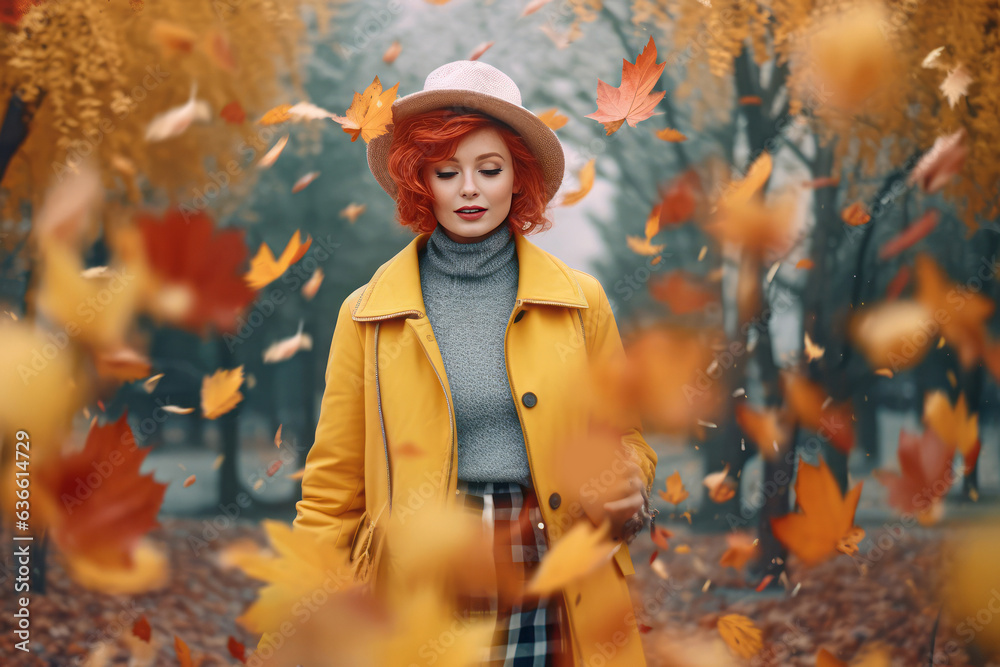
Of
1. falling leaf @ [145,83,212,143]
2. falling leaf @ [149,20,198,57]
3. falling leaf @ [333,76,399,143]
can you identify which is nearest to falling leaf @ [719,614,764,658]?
falling leaf @ [333,76,399,143]

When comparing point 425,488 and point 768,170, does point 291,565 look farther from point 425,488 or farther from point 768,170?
point 768,170

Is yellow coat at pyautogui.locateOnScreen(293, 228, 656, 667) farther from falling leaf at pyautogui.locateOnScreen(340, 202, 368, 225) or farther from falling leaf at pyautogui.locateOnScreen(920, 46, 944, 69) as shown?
falling leaf at pyautogui.locateOnScreen(920, 46, 944, 69)

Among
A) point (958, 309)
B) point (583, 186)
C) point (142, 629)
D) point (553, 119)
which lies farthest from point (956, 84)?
point (142, 629)

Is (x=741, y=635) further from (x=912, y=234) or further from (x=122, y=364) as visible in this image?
(x=122, y=364)

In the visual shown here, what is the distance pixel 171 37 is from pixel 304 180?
0.98m

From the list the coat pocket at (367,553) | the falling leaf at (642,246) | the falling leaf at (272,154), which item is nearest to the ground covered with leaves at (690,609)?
the falling leaf at (642,246)

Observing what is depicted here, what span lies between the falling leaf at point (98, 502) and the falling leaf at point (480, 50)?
260 centimetres

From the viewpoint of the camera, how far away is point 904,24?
3.36 m

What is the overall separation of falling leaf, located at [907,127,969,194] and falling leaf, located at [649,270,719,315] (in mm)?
1149

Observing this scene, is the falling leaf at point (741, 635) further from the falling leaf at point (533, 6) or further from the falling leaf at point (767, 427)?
the falling leaf at point (533, 6)

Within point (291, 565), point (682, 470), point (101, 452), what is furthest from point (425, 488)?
point (682, 470)

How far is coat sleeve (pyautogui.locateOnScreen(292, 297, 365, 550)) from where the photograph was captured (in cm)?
149

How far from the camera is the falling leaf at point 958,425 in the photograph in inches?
137

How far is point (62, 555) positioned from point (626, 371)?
11.2ft
